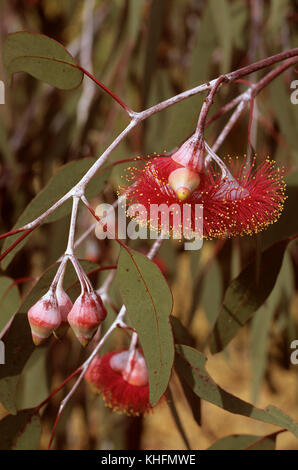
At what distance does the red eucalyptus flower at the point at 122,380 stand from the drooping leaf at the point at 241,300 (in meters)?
0.12

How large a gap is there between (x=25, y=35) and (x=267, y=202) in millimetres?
330

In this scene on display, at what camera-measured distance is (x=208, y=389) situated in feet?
2.46

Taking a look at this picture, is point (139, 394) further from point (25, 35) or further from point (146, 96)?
point (146, 96)

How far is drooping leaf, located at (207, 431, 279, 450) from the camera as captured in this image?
2.96 feet

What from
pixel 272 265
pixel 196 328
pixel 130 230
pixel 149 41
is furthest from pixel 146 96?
pixel 196 328

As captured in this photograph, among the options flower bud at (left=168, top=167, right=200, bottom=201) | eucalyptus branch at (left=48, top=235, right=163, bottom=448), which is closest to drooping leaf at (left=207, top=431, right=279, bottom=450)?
eucalyptus branch at (left=48, top=235, right=163, bottom=448)

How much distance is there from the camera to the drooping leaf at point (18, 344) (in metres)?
0.73

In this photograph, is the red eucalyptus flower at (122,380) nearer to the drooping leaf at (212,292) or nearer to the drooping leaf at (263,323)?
the drooping leaf at (263,323)

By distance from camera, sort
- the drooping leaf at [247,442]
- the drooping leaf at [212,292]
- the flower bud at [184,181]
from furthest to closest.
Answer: the drooping leaf at [212,292]
the drooping leaf at [247,442]
the flower bud at [184,181]

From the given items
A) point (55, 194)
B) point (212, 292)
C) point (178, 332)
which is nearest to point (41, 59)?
point (55, 194)

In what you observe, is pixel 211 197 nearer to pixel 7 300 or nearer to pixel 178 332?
pixel 178 332

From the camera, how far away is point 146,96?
122 centimetres

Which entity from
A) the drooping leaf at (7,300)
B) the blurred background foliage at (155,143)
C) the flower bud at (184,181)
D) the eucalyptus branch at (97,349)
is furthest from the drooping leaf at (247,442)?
the flower bud at (184,181)

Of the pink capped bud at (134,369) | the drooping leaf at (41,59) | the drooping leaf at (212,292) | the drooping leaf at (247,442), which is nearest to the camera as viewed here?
the drooping leaf at (41,59)
